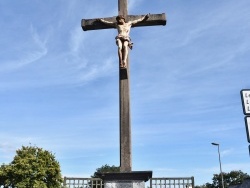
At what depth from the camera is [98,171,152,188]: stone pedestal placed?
5383mm

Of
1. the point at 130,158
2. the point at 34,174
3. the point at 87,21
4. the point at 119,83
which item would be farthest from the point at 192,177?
the point at 34,174

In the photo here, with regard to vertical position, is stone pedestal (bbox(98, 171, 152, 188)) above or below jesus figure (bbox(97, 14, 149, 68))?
below

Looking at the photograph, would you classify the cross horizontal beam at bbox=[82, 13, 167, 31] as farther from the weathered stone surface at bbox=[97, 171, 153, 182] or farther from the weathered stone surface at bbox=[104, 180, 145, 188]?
the weathered stone surface at bbox=[104, 180, 145, 188]

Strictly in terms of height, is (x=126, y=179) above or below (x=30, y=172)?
below

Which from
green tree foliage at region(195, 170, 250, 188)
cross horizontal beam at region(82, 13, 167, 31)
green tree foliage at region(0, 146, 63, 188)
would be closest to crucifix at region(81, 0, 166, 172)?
cross horizontal beam at region(82, 13, 167, 31)

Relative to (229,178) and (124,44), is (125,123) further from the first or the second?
(229,178)

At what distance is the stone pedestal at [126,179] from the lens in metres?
5.38

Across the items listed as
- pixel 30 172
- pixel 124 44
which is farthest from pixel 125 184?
pixel 30 172

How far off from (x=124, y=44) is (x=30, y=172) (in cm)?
2706

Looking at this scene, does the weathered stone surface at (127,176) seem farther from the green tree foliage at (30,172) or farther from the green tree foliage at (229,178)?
the green tree foliage at (229,178)

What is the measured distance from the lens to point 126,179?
5.44 metres

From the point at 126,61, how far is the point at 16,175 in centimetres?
2744

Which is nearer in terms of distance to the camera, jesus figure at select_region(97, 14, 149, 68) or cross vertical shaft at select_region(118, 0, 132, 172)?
cross vertical shaft at select_region(118, 0, 132, 172)

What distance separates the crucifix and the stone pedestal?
33 cm
